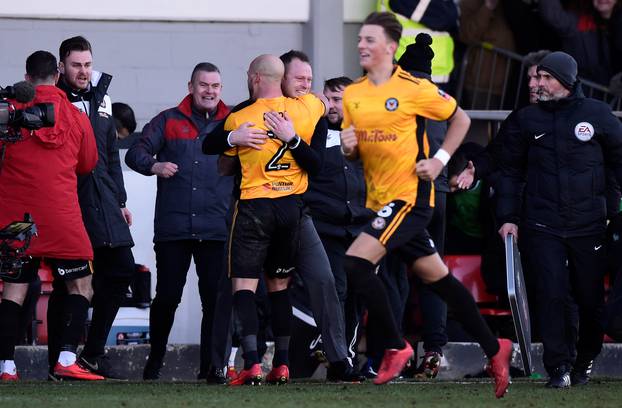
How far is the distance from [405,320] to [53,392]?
159 inches

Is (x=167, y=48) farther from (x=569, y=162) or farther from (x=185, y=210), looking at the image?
(x=569, y=162)

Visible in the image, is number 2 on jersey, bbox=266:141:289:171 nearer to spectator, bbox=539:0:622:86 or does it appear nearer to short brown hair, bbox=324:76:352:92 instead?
short brown hair, bbox=324:76:352:92

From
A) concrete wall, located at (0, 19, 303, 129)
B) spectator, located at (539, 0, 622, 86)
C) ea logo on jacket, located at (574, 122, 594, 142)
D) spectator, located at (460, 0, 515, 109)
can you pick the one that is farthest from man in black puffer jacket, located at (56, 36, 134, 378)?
spectator, located at (539, 0, 622, 86)

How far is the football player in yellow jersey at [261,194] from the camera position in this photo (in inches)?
376

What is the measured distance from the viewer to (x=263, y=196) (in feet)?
31.3

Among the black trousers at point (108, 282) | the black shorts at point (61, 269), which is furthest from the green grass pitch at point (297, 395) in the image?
the black trousers at point (108, 282)

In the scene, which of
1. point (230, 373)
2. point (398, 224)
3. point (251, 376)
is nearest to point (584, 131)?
point (398, 224)

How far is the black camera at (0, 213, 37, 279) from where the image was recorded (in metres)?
9.67

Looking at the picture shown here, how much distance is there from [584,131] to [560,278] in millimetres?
832

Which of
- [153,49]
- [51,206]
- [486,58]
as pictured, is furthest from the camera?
[486,58]

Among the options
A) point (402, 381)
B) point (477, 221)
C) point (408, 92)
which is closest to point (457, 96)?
point (477, 221)

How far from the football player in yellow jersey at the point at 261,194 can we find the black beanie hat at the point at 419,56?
1.34 metres

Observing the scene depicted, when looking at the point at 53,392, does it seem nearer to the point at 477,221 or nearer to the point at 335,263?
the point at 335,263

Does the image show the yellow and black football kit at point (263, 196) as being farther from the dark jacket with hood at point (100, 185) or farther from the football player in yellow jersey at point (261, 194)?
the dark jacket with hood at point (100, 185)
